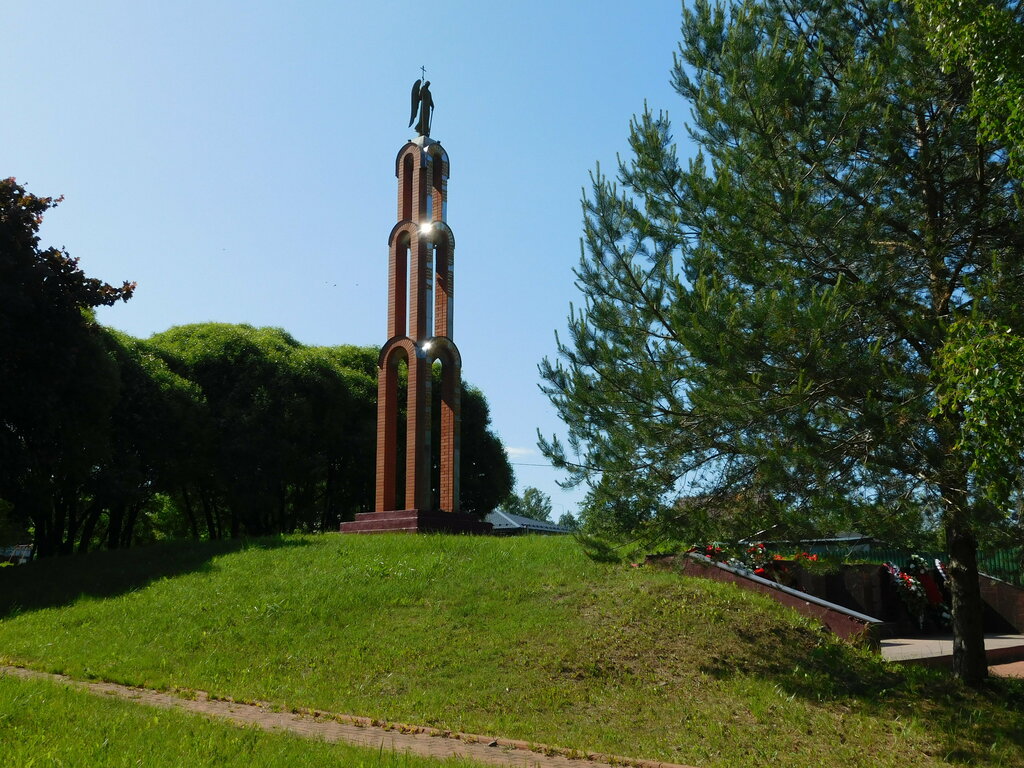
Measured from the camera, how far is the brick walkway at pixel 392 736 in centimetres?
676

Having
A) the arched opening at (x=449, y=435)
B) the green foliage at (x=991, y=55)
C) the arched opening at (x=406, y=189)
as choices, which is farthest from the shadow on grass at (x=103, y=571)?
the green foliage at (x=991, y=55)

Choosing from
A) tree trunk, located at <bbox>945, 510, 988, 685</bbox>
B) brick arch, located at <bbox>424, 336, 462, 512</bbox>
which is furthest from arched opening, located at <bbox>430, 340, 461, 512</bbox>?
tree trunk, located at <bbox>945, 510, 988, 685</bbox>

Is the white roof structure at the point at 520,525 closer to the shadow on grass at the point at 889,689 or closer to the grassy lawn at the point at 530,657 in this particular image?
the grassy lawn at the point at 530,657

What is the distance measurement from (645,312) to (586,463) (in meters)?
→ 1.76

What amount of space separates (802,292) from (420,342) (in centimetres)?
1081

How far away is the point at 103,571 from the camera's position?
14891mm

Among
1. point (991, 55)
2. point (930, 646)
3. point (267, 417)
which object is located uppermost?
point (991, 55)

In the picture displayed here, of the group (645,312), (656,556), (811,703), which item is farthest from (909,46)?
(656,556)

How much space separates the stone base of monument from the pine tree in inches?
285

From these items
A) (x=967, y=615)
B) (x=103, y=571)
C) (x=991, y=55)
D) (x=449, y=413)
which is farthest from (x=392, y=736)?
(x=449, y=413)

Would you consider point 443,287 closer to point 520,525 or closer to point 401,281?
point 401,281

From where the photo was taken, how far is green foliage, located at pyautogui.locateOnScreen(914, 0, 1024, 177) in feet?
22.8

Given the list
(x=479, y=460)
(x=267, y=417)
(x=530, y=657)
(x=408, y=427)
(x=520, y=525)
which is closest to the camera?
(x=530, y=657)

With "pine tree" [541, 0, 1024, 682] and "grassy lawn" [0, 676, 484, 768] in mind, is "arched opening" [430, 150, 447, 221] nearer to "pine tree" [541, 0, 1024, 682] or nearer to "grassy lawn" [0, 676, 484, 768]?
"pine tree" [541, 0, 1024, 682]
